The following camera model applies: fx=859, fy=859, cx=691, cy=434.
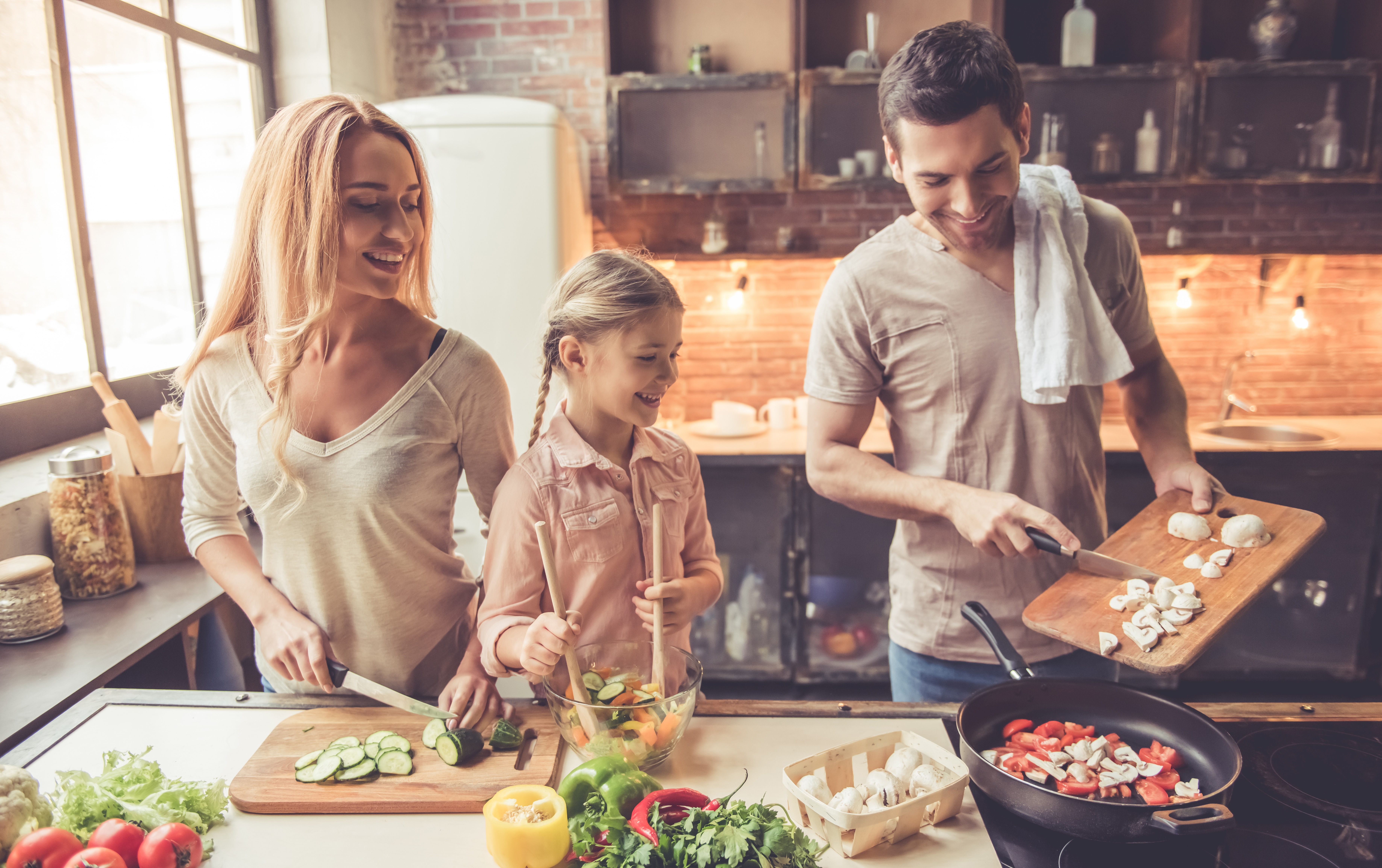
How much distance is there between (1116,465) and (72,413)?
318 centimetres

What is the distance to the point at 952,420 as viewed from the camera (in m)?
1.51

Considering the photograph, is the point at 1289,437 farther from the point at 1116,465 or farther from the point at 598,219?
the point at 598,219

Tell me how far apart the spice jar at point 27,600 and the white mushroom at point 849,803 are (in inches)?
60.4

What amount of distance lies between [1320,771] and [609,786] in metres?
0.88

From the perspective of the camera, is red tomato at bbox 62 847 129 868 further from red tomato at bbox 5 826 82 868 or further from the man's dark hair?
the man's dark hair

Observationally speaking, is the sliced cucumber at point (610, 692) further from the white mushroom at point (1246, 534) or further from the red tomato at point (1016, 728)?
the white mushroom at point (1246, 534)

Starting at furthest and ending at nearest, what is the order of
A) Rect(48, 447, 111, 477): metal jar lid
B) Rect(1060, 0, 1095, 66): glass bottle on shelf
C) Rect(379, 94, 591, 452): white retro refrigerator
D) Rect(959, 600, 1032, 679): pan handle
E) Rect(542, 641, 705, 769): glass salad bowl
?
Rect(1060, 0, 1095, 66): glass bottle on shelf < Rect(379, 94, 591, 452): white retro refrigerator < Rect(48, 447, 111, 477): metal jar lid < Rect(959, 600, 1032, 679): pan handle < Rect(542, 641, 705, 769): glass salad bowl

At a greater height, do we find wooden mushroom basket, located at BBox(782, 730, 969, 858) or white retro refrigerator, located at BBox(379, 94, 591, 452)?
white retro refrigerator, located at BBox(379, 94, 591, 452)

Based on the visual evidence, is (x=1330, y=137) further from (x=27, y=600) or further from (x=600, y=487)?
(x=27, y=600)

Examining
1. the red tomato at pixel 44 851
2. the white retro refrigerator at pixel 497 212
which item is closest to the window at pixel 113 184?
the white retro refrigerator at pixel 497 212

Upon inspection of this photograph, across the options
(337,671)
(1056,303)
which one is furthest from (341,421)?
(1056,303)

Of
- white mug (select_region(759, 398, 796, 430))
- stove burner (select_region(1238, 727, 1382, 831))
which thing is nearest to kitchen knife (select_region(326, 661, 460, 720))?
stove burner (select_region(1238, 727, 1382, 831))

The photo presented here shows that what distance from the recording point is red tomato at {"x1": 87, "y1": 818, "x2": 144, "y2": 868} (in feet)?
2.80

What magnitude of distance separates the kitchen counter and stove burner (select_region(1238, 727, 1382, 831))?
1727 mm
